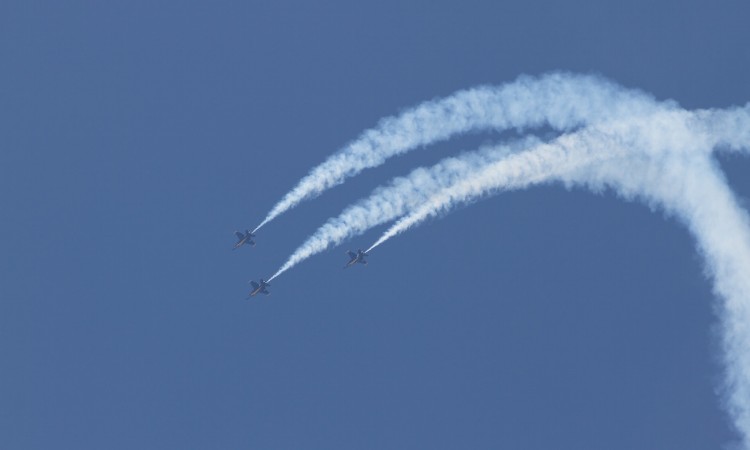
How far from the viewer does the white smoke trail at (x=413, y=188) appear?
69750 millimetres

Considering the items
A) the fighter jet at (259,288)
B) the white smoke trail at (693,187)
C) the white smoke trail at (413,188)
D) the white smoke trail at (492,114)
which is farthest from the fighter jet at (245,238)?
the white smoke trail at (693,187)

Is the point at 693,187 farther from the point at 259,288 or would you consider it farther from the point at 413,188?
the point at 259,288

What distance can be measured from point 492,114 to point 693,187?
28.4ft

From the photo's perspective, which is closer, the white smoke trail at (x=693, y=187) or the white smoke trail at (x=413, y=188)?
the white smoke trail at (x=693, y=187)

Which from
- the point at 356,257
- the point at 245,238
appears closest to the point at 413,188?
the point at 356,257

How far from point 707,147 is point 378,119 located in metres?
16.7

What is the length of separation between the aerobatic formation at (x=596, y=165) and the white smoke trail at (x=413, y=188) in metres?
0.04

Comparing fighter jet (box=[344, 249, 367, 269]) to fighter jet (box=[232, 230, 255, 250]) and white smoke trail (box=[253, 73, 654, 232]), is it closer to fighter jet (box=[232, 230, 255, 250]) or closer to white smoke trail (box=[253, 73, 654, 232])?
white smoke trail (box=[253, 73, 654, 232])

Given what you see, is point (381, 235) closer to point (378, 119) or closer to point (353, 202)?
point (353, 202)

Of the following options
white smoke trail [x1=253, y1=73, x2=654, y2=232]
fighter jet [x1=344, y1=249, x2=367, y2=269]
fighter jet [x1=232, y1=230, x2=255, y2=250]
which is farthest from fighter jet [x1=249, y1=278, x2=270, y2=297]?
white smoke trail [x1=253, y1=73, x2=654, y2=232]

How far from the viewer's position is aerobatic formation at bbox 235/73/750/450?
228 feet

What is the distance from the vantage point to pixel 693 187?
230 feet

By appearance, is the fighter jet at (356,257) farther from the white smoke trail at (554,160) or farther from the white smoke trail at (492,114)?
the white smoke trail at (554,160)

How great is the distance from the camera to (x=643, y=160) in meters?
70.2
